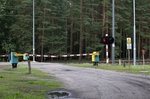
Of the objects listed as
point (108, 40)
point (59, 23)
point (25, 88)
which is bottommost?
point (25, 88)

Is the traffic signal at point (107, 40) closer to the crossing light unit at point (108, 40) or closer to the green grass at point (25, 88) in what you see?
the crossing light unit at point (108, 40)

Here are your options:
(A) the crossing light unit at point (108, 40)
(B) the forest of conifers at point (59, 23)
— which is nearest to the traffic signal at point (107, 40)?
(A) the crossing light unit at point (108, 40)

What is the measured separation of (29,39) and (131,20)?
80.8 ft

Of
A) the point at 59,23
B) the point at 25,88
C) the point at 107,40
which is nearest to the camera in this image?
the point at 25,88

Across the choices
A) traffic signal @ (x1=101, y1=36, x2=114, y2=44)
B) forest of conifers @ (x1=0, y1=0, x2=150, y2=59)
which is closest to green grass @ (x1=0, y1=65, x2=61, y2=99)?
traffic signal @ (x1=101, y1=36, x2=114, y2=44)

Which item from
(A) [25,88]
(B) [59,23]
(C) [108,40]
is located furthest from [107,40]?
(B) [59,23]

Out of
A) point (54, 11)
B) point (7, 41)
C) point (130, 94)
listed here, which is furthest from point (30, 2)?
point (130, 94)

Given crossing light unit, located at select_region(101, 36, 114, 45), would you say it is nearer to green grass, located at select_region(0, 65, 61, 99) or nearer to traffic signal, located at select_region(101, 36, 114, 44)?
traffic signal, located at select_region(101, 36, 114, 44)

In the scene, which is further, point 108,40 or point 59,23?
point 59,23

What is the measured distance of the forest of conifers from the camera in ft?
150

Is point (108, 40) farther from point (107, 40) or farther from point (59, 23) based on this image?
point (59, 23)

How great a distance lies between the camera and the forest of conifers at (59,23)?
4562 centimetres

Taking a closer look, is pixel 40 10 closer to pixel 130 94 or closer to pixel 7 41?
pixel 7 41

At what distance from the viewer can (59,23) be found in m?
A: 50.6
